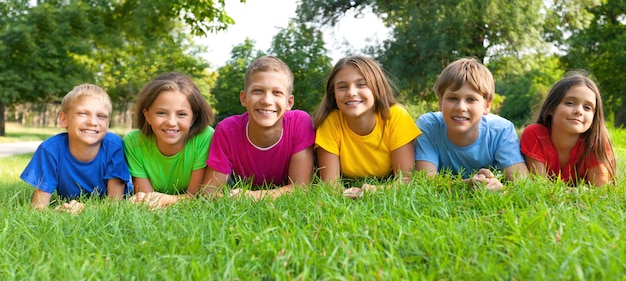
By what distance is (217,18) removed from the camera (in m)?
11.1

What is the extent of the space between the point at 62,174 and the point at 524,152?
385 cm

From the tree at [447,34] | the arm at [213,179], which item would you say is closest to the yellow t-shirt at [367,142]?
the arm at [213,179]

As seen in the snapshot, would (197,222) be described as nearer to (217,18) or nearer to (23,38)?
(217,18)

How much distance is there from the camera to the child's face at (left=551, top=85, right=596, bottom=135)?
158 inches

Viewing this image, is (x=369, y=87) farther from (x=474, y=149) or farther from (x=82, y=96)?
(x=82, y=96)

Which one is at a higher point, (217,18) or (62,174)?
(217,18)

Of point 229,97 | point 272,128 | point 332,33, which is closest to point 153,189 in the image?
point 272,128

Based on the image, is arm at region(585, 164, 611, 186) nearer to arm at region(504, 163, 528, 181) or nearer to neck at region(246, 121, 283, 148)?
arm at region(504, 163, 528, 181)

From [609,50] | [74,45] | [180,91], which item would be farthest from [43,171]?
[609,50]

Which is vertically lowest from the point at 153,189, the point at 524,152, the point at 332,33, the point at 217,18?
the point at 153,189

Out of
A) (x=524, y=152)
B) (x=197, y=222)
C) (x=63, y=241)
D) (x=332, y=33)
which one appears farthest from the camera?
(x=332, y=33)

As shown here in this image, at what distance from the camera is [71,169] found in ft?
13.7

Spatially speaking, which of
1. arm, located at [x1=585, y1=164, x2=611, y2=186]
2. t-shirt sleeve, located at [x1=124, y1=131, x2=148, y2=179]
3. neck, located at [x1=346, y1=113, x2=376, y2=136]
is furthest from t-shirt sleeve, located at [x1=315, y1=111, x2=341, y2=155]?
arm, located at [x1=585, y1=164, x2=611, y2=186]

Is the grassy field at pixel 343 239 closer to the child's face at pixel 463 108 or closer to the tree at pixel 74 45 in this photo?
the child's face at pixel 463 108
